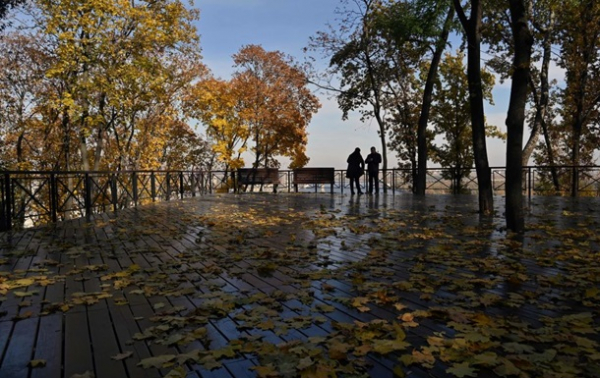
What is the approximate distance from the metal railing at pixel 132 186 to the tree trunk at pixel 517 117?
8.61 metres

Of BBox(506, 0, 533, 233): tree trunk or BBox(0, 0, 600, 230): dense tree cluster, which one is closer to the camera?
BBox(506, 0, 533, 233): tree trunk

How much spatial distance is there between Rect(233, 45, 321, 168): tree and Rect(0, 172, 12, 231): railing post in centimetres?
2205

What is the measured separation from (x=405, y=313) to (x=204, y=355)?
1.45 meters

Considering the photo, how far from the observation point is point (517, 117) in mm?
7324

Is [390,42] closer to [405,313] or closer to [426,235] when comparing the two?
[426,235]

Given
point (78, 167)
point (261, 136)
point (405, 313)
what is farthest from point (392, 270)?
point (261, 136)

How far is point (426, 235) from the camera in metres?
6.70

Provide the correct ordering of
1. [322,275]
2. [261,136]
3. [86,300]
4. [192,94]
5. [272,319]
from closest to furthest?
[272,319] → [86,300] → [322,275] → [192,94] → [261,136]

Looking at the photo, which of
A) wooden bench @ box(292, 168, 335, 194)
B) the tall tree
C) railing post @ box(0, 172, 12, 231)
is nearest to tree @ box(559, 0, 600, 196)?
wooden bench @ box(292, 168, 335, 194)

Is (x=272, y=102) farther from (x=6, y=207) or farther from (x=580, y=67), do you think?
(x=6, y=207)

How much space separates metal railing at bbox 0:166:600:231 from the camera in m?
9.34

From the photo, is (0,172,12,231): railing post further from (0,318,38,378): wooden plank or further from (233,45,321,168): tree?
(233,45,321,168): tree

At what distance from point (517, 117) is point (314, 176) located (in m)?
14.1

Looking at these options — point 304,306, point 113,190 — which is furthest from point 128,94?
point 304,306
